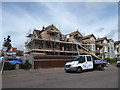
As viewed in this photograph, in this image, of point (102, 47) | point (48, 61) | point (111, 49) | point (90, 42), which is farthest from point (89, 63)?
point (111, 49)

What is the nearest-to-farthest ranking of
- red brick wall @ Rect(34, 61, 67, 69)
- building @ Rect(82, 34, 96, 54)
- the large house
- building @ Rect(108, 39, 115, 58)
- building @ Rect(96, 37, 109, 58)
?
red brick wall @ Rect(34, 61, 67, 69)
the large house
building @ Rect(82, 34, 96, 54)
building @ Rect(96, 37, 109, 58)
building @ Rect(108, 39, 115, 58)

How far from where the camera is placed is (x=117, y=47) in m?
55.4

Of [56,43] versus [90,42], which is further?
[90,42]

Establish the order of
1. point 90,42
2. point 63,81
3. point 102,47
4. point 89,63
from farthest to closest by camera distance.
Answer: point 102,47, point 90,42, point 89,63, point 63,81

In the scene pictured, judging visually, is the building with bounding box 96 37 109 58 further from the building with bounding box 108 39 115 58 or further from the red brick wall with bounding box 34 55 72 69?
the red brick wall with bounding box 34 55 72 69

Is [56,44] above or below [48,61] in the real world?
above

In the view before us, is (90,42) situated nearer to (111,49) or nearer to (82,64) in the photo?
(111,49)

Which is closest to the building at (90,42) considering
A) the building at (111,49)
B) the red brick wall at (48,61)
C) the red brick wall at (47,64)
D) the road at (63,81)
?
the building at (111,49)

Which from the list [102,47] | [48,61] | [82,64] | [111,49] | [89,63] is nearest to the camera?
[82,64]

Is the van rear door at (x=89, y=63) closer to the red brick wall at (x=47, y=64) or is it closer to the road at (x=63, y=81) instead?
the road at (x=63, y=81)

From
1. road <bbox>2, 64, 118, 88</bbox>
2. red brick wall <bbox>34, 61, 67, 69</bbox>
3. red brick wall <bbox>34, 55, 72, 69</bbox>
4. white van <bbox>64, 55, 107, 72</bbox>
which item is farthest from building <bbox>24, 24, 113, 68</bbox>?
road <bbox>2, 64, 118, 88</bbox>

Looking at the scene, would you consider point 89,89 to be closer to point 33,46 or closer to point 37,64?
point 37,64

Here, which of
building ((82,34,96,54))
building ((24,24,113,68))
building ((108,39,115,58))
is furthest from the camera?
building ((108,39,115,58))

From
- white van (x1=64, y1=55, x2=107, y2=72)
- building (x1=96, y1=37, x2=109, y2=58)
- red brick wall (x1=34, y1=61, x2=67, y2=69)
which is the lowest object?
red brick wall (x1=34, y1=61, x2=67, y2=69)
